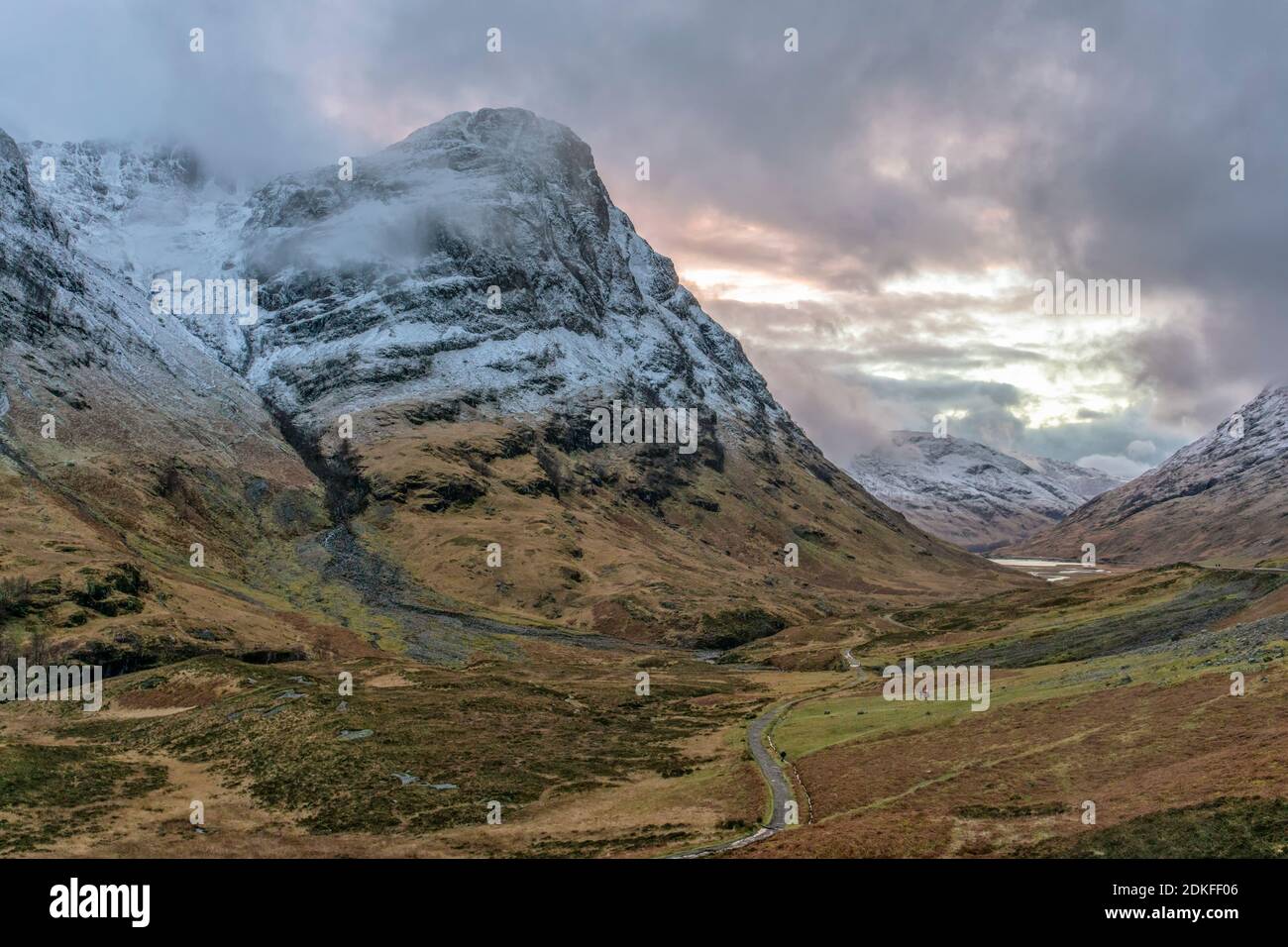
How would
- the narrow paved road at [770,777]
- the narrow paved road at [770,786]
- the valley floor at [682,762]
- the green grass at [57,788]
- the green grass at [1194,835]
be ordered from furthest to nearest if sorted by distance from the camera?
1. the green grass at [57,788]
2. the narrow paved road at [770,777]
3. the narrow paved road at [770,786]
4. the valley floor at [682,762]
5. the green grass at [1194,835]

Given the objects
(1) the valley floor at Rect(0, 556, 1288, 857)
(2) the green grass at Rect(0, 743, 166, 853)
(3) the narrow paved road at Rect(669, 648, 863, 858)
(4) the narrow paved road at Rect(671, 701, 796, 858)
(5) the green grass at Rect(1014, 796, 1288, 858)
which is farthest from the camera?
(2) the green grass at Rect(0, 743, 166, 853)

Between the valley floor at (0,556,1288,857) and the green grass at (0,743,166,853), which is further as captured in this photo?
the green grass at (0,743,166,853)

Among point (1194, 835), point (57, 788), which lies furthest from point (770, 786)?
point (57, 788)

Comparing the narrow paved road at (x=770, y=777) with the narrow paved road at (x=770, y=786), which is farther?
the narrow paved road at (x=770, y=777)

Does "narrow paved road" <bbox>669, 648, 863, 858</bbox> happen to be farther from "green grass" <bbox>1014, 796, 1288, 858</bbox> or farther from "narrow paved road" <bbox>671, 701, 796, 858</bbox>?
"green grass" <bbox>1014, 796, 1288, 858</bbox>

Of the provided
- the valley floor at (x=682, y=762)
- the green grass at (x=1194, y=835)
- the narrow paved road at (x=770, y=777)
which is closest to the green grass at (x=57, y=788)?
the valley floor at (x=682, y=762)

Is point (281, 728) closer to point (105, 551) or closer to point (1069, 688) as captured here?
point (1069, 688)

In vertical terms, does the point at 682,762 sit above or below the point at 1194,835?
below

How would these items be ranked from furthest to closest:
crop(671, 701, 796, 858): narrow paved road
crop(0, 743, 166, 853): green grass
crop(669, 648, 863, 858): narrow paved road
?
crop(0, 743, 166, 853): green grass → crop(669, 648, 863, 858): narrow paved road → crop(671, 701, 796, 858): narrow paved road

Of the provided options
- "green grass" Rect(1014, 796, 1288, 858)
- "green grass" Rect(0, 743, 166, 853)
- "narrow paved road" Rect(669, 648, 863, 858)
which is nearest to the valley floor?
"green grass" Rect(1014, 796, 1288, 858)

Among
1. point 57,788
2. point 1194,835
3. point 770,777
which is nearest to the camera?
point 1194,835

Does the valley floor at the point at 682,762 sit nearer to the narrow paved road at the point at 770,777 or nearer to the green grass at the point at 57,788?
the green grass at the point at 57,788

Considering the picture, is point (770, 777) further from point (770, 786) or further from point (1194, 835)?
point (1194, 835)
